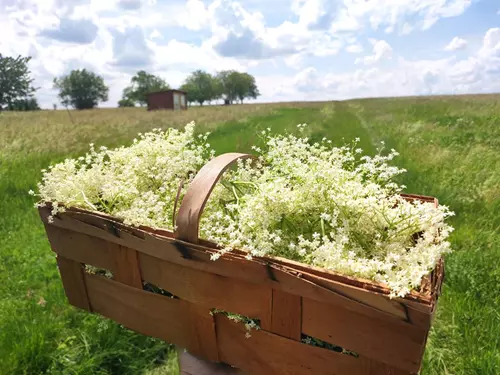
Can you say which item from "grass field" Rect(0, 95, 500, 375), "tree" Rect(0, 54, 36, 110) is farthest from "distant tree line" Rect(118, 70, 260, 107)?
"grass field" Rect(0, 95, 500, 375)

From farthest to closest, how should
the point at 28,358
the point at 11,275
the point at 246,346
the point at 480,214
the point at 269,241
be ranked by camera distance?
the point at 480,214 < the point at 11,275 < the point at 28,358 < the point at 246,346 < the point at 269,241

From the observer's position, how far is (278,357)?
56.1 inches

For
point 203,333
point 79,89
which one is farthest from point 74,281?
point 79,89

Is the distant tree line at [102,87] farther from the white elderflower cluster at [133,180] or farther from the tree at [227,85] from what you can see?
the white elderflower cluster at [133,180]

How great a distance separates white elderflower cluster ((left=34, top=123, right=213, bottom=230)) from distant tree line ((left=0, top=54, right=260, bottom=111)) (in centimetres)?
5204

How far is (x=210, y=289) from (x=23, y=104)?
59.4 metres

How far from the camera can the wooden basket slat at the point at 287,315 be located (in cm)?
128

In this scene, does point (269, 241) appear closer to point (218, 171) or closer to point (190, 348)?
point (218, 171)

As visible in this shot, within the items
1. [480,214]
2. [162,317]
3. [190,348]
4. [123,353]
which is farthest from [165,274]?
[480,214]

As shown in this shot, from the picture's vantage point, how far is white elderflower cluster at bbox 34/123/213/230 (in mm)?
1760

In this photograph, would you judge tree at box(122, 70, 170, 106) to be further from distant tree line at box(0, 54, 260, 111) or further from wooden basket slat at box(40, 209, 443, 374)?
wooden basket slat at box(40, 209, 443, 374)

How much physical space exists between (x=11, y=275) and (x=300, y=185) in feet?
12.6

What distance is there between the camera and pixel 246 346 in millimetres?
1498

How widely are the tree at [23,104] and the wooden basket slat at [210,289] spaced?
5718cm
